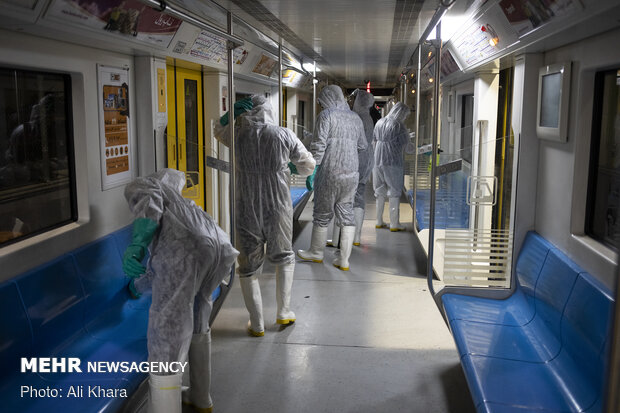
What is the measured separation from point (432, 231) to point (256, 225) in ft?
4.19

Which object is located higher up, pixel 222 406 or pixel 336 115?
pixel 336 115

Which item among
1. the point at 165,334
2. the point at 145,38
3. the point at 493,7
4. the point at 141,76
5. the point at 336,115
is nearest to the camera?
the point at 165,334

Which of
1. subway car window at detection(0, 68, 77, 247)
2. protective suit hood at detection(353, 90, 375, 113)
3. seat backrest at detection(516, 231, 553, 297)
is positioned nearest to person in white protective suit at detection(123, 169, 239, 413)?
subway car window at detection(0, 68, 77, 247)

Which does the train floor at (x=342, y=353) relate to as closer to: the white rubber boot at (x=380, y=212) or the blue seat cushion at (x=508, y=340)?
the blue seat cushion at (x=508, y=340)

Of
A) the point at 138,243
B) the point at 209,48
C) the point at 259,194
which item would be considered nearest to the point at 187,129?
the point at 209,48

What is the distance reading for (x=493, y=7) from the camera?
3510mm

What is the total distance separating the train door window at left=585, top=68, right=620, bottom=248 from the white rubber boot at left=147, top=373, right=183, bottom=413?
231 centimetres

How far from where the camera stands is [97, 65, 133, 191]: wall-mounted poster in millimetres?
3842

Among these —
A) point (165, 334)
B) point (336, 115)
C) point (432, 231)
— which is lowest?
point (165, 334)

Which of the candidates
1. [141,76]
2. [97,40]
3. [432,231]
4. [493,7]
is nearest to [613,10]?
[493,7]

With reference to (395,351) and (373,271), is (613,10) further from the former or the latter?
(373,271)

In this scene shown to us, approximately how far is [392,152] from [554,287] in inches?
188

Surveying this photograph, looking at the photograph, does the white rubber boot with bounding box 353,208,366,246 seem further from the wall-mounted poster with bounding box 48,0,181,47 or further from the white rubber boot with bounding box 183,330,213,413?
the white rubber boot with bounding box 183,330,213,413

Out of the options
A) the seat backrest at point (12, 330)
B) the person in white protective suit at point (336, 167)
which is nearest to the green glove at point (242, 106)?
the person in white protective suit at point (336, 167)
